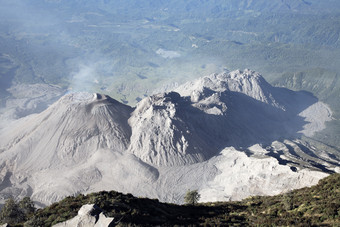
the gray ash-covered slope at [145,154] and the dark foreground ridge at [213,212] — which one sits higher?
the dark foreground ridge at [213,212]

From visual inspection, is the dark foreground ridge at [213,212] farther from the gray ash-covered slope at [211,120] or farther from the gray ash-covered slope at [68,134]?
the gray ash-covered slope at [68,134]

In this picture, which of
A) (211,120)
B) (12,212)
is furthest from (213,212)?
(211,120)

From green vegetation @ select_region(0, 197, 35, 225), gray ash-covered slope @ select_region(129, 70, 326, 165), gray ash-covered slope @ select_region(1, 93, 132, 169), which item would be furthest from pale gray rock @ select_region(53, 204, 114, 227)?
gray ash-covered slope @ select_region(1, 93, 132, 169)

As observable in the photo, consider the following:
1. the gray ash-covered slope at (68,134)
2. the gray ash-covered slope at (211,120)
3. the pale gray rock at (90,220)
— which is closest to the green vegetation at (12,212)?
the pale gray rock at (90,220)

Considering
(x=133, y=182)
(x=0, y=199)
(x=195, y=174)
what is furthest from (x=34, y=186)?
(x=195, y=174)

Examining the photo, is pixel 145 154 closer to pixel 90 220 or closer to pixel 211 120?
pixel 211 120

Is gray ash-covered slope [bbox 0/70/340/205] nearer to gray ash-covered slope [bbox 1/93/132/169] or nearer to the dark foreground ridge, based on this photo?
gray ash-covered slope [bbox 1/93/132/169]

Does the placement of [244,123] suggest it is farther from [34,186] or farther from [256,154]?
[34,186]
